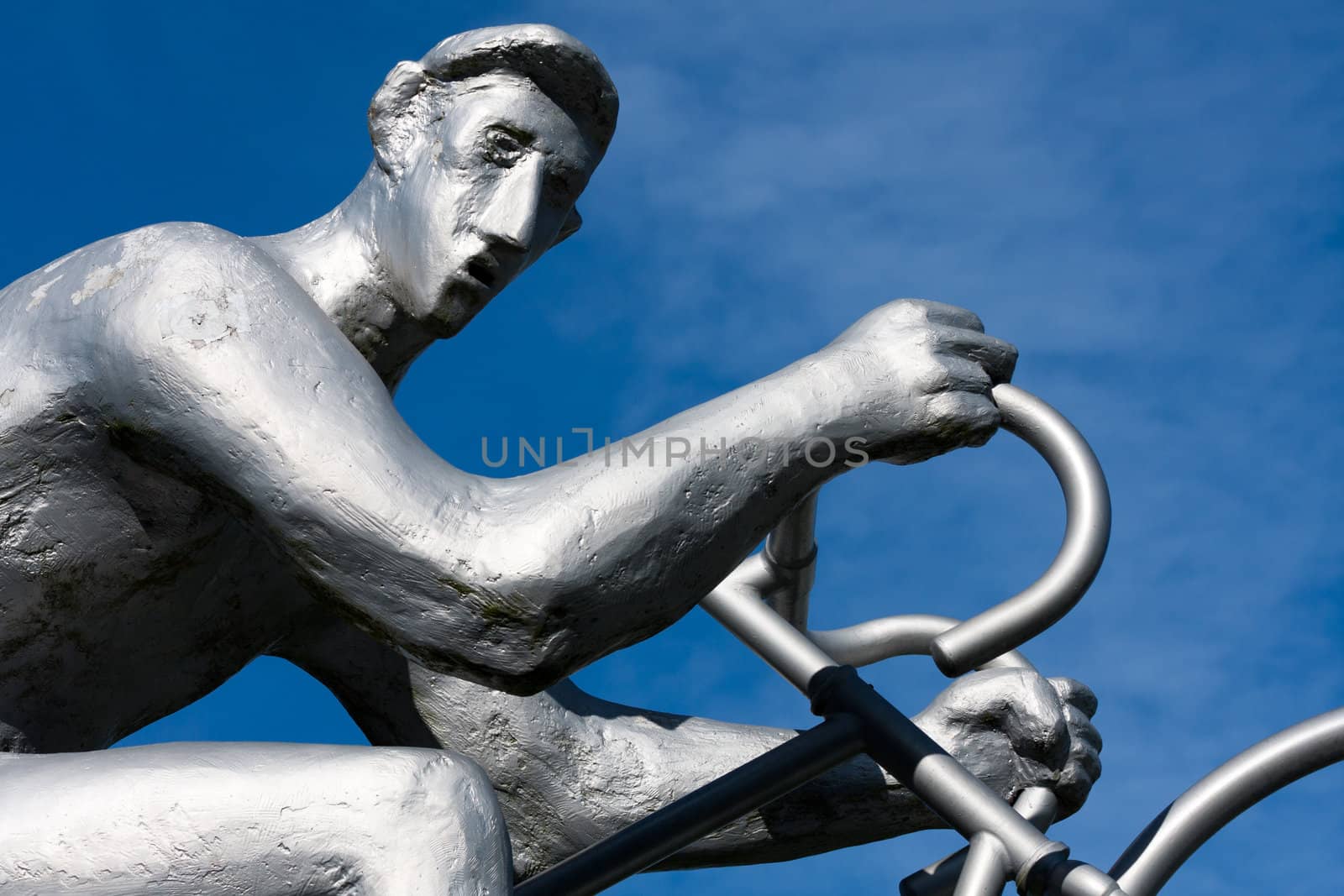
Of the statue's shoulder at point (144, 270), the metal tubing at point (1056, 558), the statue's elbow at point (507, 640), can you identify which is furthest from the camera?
the metal tubing at point (1056, 558)

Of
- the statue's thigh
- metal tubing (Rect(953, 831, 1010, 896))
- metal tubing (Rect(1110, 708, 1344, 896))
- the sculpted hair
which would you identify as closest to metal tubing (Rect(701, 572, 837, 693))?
metal tubing (Rect(953, 831, 1010, 896))

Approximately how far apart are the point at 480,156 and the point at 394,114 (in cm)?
29

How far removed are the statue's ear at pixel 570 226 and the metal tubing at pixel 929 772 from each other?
1.15 metres

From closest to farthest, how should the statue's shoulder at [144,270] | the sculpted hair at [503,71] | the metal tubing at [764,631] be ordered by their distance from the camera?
the statue's shoulder at [144,270] → the sculpted hair at [503,71] → the metal tubing at [764,631]

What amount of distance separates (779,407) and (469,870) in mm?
1109

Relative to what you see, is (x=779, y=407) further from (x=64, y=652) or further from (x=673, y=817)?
(x=64, y=652)

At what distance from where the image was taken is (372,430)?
13.2 feet

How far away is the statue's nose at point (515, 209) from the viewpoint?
4.57 m

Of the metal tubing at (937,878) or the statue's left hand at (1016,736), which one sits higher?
the statue's left hand at (1016,736)

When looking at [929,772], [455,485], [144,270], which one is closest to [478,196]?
[144,270]

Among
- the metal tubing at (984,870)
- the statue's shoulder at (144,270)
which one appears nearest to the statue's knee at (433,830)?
the statue's shoulder at (144,270)

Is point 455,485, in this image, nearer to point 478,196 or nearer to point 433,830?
point 433,830

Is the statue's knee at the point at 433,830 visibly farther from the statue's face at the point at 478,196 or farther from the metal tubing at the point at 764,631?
the metal tubing at the point at 764,631

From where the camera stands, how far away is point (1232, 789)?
15.4 ft
